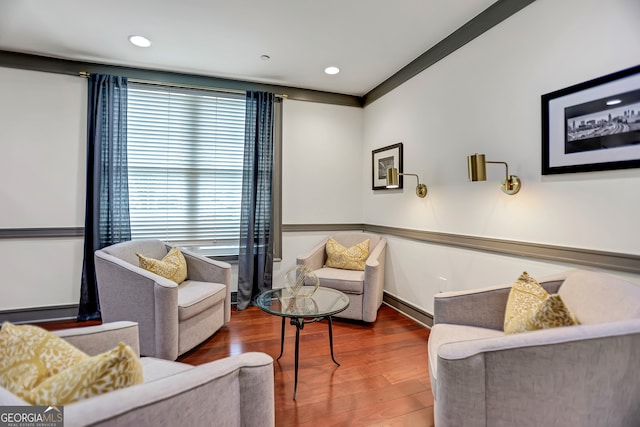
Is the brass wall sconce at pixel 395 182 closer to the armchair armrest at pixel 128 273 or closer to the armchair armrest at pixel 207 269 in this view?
the armchair armrest at pixel 207 269

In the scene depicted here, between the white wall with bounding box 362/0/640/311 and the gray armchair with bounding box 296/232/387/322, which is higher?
the white wall with bounding box 362/0/640/311

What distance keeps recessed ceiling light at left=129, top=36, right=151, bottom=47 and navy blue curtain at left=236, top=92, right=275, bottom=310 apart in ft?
3.57

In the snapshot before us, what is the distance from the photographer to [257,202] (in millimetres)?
3648

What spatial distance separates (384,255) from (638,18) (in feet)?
8.44

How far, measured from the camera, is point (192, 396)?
88 cm

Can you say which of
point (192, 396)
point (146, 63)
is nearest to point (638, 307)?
point (192, 396)

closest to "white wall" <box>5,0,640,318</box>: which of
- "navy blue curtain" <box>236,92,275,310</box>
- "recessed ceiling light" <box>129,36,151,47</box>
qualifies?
"navy blue curtain" <box>236,92,275,310</box>

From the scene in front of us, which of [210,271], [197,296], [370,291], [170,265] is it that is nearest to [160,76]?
[170,265]

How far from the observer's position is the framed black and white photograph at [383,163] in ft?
11.2

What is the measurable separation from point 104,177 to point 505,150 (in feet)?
11.7

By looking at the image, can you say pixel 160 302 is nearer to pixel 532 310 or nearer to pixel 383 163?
pixel 532 310

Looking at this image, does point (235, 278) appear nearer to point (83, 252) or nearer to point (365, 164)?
Result: point (83, 252)

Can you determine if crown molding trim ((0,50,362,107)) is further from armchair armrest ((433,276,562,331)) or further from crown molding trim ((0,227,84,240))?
armchair armrest ((433,276,562,331))

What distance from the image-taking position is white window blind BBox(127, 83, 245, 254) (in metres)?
3.37
